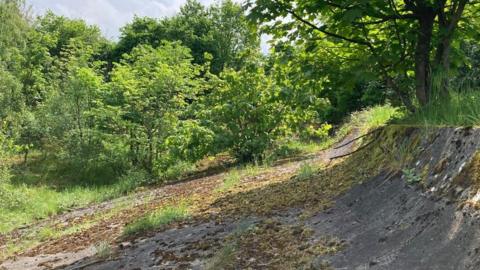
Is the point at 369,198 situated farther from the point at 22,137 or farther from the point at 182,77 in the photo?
the point at 22,137

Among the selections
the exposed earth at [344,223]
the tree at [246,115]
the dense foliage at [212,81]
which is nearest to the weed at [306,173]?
the exposed earth at [344,223]

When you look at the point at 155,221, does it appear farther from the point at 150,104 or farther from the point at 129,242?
the point at 150,104

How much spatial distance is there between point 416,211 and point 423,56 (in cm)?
279

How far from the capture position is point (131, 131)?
55.6 ft

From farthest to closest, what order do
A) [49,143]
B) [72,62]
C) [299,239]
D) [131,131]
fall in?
[72,62], [49,143], [131,131], [299,239]

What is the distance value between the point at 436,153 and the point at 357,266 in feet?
3.76

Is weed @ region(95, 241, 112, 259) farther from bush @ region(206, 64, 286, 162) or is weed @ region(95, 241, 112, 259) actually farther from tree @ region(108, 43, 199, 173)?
tree @ region(108, 43, 199, 173)

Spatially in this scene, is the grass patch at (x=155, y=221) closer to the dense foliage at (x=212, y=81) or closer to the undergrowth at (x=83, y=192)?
the dense foliage at (x=212, y=81)

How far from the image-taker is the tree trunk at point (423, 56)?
592 centimetres

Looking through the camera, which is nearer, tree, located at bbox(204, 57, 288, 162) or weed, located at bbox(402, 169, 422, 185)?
weed, located at bbox(402, 169, 422, 185)

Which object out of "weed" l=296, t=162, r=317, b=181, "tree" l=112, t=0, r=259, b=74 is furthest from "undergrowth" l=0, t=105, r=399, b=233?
"tree" l=112, t=0, r=259, b=74

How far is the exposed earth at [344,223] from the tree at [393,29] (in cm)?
92

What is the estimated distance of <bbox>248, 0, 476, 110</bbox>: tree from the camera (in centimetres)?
583

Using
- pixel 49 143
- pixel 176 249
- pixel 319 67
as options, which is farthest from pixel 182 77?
pixel 176 249
